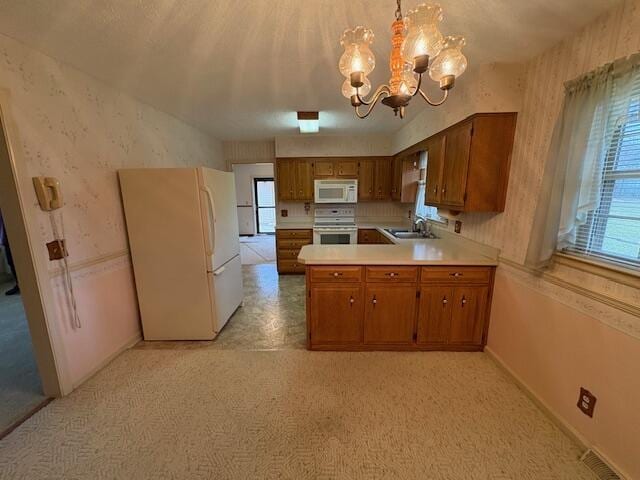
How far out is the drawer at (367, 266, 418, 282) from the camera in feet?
7.43

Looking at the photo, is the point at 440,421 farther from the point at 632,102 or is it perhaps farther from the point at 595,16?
the point at 595,16

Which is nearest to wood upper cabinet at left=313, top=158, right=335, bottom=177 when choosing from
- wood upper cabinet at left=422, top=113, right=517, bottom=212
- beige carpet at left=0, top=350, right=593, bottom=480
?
wood upper cabinet at left=422, top=113, right=517, bottom=212

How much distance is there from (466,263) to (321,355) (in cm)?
153

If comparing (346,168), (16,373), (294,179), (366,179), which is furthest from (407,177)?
(16,373)

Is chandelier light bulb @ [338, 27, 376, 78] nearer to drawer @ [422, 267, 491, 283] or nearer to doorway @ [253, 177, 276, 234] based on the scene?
drawer @ [422, 267, 491, 283]

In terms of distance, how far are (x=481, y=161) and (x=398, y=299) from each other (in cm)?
134

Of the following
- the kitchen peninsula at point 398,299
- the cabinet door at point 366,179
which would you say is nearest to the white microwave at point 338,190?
the cabinet door at point 366,179

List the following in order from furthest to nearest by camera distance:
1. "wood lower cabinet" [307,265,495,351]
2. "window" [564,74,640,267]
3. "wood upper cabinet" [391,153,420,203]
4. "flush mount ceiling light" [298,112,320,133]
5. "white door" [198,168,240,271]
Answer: "wood upper cabinet" [391,153,420,203]
"flush mount ceiling light" [298,112,320,133]
"white door" [198,168,240,271]
"wood lower cabinet" [307,265,495,351]
"window" [564,74,640,267]

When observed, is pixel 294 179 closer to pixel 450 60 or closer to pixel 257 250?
pixel 257 250

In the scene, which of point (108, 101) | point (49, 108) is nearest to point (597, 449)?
point (49, 108)

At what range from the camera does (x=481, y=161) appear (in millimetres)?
2104

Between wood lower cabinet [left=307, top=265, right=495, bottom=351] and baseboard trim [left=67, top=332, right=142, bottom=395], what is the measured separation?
69.8 inches

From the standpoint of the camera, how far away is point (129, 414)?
176 centimetres

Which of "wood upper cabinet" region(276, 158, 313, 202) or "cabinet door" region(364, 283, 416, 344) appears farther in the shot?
"wood upper cabinet" region(276, 158, 313, 202)
